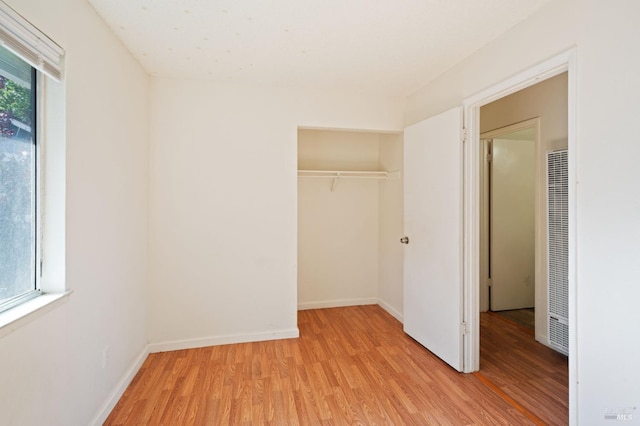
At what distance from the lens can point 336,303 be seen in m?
3.83

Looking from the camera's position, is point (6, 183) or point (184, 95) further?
point (184, 95)

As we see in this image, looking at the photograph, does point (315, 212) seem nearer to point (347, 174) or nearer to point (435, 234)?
point (347, 174)

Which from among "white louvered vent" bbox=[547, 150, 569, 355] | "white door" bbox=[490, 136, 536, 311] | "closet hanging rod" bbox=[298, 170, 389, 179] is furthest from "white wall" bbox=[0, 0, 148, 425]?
"white door" bbox=[490, 136, 536, 311]

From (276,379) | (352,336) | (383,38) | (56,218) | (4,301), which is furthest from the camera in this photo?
(352,336)

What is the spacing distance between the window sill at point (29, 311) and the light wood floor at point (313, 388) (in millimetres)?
967

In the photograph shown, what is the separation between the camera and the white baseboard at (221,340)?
8.80 ft

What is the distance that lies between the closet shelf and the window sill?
7.85 ft

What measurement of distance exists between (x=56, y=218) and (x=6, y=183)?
27 cm

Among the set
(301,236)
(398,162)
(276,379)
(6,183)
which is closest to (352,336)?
(276,379)

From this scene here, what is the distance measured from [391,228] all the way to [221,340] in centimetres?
224

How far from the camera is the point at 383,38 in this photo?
6.70 feet

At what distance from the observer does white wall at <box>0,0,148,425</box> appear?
1.23 m

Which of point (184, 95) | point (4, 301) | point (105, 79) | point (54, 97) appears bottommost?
point (4, 301)

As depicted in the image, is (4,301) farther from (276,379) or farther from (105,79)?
(276,379)
